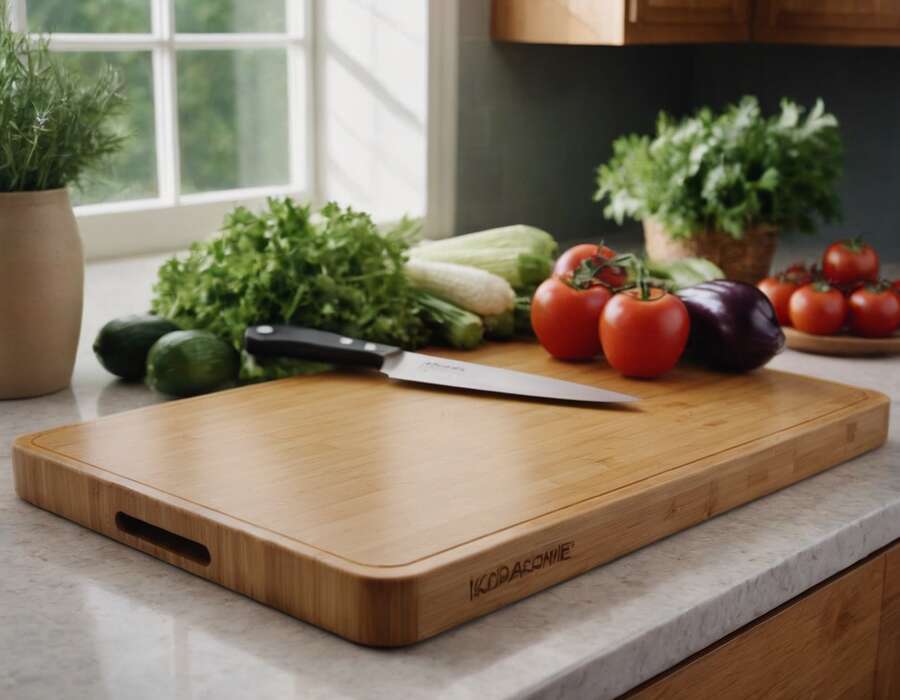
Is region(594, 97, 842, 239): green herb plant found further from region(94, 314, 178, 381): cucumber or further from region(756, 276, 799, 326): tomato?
region(94, 314, 178, 381): cucumber

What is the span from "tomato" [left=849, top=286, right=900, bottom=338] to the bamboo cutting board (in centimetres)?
32

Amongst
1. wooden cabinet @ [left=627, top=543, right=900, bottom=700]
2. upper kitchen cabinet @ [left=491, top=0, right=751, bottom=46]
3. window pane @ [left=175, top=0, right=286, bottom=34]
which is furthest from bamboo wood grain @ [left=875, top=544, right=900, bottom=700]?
window pane @ [left=175, top=0, right=286, bottom=34]

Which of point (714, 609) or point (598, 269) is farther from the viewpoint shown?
point (598, 269)

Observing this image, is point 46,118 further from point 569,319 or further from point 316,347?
point 569,319

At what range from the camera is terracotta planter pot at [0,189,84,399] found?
3.78 feet

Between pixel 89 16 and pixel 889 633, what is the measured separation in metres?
1.44

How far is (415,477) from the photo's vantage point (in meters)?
0.92

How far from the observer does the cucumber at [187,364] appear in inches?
47.6

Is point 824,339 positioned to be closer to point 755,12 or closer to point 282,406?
point 282,406

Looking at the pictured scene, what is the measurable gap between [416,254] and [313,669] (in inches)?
34.1

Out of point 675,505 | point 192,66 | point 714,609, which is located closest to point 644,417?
point 675,505

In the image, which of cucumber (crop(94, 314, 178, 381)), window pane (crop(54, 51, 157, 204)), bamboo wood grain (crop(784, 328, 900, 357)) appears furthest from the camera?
window pane (crop(54, 51, 157, 204))

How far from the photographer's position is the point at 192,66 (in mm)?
2008

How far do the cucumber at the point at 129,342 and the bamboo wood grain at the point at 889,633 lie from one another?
0.74 metres
